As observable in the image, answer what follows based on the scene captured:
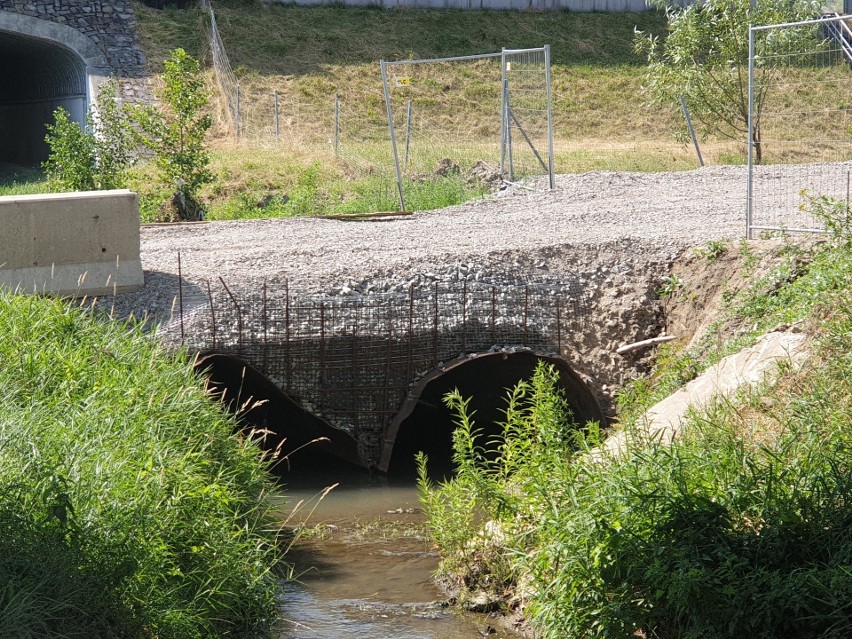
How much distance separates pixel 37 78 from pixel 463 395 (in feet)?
75.0

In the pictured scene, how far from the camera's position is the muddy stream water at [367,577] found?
6547mm

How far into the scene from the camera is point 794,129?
27609 millimetres

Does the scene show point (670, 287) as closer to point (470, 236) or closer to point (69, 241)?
point (470, 236)

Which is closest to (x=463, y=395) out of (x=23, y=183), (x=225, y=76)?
(x=23, y=183)

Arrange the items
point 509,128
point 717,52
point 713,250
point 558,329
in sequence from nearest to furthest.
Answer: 1. point 558,329
2. point 713,250
3. point 509,128
4. point 717,52

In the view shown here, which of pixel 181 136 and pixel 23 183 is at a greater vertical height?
pixel 181 136

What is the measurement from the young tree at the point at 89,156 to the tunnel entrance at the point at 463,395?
290 inches

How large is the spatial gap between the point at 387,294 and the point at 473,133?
17.0 metres

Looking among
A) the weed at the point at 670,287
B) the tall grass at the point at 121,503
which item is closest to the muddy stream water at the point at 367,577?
the tall grass at the point at 121,503

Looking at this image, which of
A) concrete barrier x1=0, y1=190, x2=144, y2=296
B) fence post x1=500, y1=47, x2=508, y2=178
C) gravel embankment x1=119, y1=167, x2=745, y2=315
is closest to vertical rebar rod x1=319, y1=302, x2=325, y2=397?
gravel embankment x1=119, y1=167, x2=745, y2=315

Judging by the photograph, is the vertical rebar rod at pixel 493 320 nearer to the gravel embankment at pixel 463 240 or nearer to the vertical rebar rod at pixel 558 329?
the gravel embankment at pixel 463 240

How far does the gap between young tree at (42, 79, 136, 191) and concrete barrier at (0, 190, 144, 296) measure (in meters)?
6.09

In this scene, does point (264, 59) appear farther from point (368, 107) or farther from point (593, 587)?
point (593, 587)

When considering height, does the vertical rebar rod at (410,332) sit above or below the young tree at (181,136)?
below
